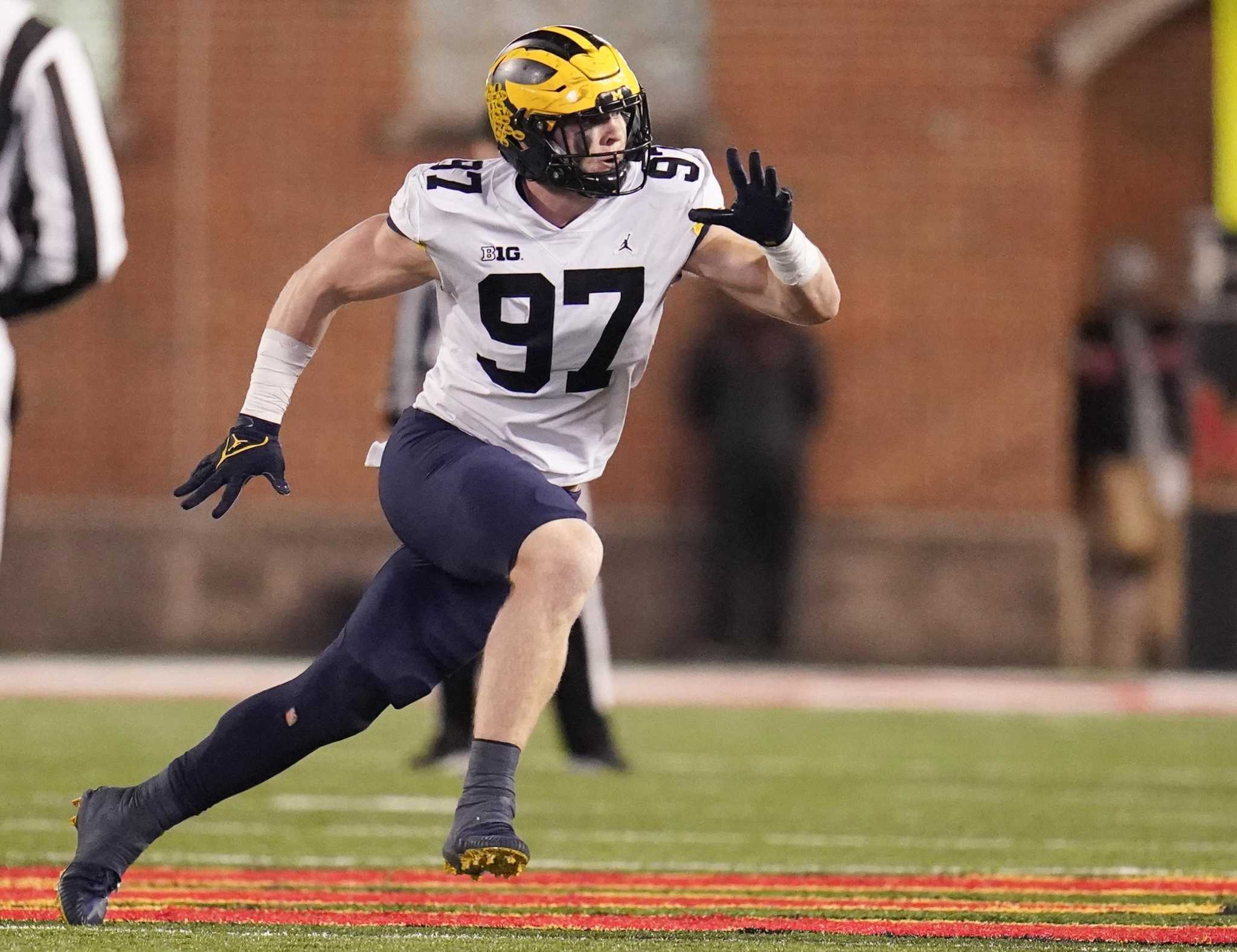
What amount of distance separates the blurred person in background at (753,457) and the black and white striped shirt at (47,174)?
10.3m

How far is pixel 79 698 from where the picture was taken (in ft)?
38.0

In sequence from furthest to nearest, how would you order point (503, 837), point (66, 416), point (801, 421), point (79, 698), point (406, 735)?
1. point (66, 416)
2. point (801, 421)
3. point (79, 698)
4. point (406, 735)
5. point (503, 837)

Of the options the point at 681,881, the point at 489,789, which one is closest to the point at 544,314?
the point at 489,789

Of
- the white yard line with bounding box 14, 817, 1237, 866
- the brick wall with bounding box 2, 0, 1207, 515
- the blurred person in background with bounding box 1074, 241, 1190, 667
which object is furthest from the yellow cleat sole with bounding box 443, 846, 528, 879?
the blurred person in background with bounding box 1074, 241, 1190, 667

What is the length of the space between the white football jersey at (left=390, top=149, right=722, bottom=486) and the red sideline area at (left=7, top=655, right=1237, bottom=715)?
272 inches

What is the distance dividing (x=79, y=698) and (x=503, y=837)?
25.0ft

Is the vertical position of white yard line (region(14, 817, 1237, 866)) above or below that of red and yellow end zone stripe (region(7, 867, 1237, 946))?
below

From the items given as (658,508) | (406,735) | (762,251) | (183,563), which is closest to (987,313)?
(658,508)

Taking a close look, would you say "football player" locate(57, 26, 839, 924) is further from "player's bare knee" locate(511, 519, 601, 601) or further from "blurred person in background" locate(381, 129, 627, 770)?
A: "blurred person in background" locate(381, 129, 627, 770)

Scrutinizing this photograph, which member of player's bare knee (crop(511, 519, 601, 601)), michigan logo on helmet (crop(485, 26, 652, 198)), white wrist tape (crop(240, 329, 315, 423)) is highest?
michigan logo on helmet (crop(485, 26, 652, 198))

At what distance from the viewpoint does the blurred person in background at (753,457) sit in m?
14.4

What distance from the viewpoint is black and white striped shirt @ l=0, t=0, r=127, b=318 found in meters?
4.09

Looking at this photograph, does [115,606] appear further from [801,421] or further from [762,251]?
[762,251]

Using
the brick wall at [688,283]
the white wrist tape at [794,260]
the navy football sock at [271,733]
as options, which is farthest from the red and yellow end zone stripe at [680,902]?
the brick wall at [688,283]
